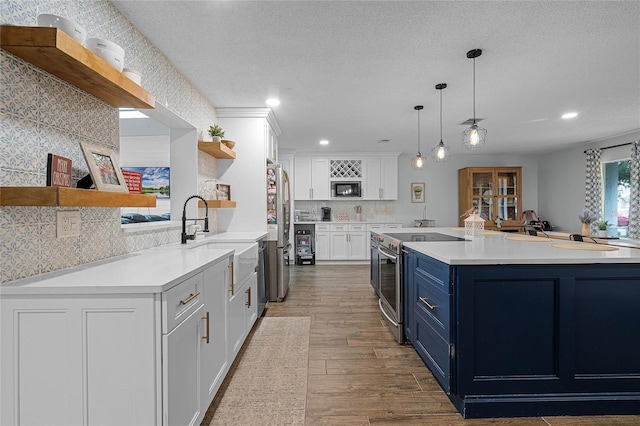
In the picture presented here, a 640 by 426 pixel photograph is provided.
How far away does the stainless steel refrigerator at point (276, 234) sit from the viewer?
388 centimetres

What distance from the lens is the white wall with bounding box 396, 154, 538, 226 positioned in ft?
23.4

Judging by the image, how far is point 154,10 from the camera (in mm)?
1936

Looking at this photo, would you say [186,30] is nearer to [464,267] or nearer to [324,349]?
[464,267]

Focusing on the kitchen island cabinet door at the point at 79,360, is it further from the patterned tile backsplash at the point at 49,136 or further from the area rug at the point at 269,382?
the area rug at the point at 269,382

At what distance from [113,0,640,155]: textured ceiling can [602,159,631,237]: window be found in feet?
4.81

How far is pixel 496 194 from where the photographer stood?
6625 mm

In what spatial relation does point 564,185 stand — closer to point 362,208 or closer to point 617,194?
point 617,194

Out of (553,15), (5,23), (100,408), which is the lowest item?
(100,408)

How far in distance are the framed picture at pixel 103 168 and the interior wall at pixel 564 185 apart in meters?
7.03

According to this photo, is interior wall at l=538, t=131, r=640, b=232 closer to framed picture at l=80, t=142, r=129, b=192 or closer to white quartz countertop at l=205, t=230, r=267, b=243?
white quartz countertop at l=205, t=230, r=267, b=243

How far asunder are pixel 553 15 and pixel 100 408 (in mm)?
3068

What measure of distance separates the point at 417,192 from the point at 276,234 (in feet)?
14.1

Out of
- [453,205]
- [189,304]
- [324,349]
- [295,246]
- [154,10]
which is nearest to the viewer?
[189,304]

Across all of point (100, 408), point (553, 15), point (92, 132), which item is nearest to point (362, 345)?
point (100, 408)
